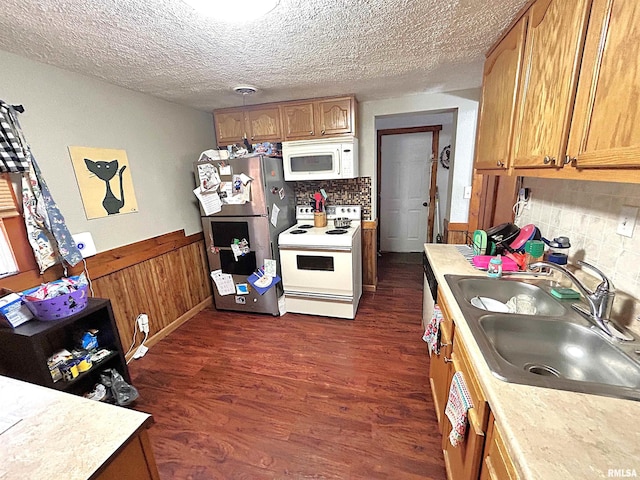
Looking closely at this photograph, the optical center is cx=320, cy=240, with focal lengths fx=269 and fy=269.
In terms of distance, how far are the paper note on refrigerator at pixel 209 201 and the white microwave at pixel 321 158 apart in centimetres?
70

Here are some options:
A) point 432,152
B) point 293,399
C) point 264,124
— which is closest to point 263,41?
point 264,124

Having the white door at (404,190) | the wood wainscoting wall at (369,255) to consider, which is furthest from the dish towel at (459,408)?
the white door at (404,190)

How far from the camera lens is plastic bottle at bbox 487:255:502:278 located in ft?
4.67

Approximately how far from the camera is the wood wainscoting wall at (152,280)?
191 centimetres

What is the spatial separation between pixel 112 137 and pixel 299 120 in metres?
1.51

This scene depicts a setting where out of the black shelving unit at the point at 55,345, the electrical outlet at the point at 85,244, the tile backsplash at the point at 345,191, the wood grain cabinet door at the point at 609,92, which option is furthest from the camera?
the tile backsplash at the point at 345,191

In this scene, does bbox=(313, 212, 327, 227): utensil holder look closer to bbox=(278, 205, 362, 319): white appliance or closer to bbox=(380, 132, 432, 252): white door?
bbox=(278, 205, 362, 319): white appliance

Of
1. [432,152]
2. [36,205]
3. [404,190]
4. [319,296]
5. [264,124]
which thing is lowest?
A: [319,296]

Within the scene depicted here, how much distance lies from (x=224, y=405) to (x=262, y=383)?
27 cm

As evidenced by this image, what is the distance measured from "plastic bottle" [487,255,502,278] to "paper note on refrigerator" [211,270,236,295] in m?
2.26

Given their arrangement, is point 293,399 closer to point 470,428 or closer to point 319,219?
point 470,428

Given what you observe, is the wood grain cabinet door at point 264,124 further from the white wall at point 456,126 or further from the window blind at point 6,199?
the window blind at point 6,199

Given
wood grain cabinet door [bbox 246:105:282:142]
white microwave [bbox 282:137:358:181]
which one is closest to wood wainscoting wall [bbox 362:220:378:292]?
white microwave [bbox 282:137:358:181]

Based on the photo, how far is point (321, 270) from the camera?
254cm
